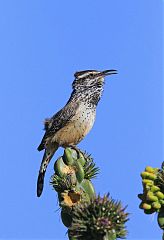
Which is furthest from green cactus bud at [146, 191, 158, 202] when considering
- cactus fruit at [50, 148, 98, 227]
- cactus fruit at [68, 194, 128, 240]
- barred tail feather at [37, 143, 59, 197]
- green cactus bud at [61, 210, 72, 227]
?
barred tail feather at [37, 143, 59, 197]

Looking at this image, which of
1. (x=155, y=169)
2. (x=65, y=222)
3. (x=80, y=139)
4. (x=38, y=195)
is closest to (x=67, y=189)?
(x=65, y=222)

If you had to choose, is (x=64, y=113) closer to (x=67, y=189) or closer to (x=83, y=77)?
(x=83, y=77)

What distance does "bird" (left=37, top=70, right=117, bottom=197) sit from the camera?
6.01 meters

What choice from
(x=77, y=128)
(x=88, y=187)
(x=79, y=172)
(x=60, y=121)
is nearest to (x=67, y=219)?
(x=88, y=187)

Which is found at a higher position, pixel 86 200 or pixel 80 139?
pixel 80 139

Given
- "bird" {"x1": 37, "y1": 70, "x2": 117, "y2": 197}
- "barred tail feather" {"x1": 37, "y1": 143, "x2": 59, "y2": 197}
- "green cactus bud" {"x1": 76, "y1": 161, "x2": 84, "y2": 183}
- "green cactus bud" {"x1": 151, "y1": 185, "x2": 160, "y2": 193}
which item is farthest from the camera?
"bird" {"x1": 37, "y1": 70, "x2": 117, "y2": 197}

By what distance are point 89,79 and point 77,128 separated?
2.01 ft

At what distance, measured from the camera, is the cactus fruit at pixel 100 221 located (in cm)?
250

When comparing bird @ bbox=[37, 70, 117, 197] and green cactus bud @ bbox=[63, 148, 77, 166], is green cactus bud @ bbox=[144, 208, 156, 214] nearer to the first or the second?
green cactus bud @ bbox=[63, 148, 77, 166]

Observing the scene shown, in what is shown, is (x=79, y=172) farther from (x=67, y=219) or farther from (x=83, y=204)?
(x=83, y=204)

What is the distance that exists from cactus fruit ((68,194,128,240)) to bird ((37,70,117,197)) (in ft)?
10.8

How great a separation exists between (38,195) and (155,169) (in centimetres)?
297

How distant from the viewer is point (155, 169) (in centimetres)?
275

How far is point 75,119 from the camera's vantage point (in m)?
6.07
